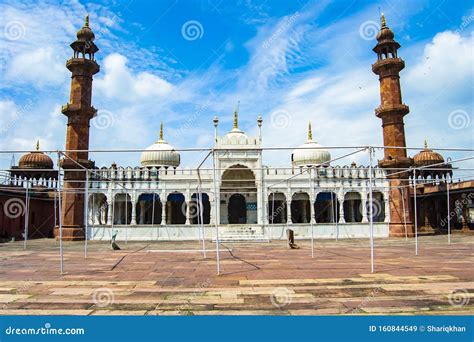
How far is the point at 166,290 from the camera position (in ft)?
26.4

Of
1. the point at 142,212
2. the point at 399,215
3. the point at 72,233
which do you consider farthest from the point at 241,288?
the point at 142,212

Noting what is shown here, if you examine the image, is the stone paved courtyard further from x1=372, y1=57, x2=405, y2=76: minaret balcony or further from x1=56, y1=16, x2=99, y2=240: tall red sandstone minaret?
x1=372, y1=57, x2=405, y2=76: minaret balcony

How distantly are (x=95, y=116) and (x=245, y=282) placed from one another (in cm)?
2521

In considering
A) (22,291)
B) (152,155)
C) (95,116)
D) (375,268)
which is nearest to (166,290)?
(22,291)

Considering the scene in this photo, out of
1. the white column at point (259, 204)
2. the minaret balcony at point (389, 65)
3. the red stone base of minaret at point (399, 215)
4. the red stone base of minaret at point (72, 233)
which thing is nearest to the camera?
the red stone base of minaret at point (72, 233)

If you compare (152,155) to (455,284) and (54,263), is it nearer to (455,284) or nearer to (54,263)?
(54,263)

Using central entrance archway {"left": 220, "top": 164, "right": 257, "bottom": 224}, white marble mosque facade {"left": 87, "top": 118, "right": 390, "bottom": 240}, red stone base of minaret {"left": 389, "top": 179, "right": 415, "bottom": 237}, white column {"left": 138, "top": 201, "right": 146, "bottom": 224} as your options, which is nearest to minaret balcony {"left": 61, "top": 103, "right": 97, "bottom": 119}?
white marble mosque facade {"left": 87, "top": 118, "right": 390, "bottom": 240}

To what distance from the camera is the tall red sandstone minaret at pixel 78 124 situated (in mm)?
27719

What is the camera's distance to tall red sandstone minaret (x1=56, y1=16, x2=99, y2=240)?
27719 millimetres

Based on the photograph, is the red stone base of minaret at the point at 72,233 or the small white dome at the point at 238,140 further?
the small white dome at the point at 238,140

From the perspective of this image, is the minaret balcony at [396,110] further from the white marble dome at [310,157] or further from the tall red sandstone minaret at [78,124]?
the tall red sandstone minaret at [78,124]

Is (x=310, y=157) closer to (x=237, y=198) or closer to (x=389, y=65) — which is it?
(x=237, y=198)

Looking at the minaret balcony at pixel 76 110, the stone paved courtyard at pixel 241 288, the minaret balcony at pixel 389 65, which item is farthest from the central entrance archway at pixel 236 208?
the stone paved courtyard at pixel 241 288

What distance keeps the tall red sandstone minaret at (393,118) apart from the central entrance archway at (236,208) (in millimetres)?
13112
